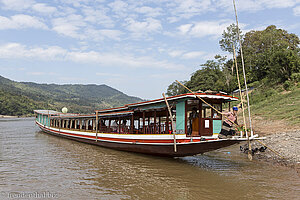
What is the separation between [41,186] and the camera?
8.79 meters

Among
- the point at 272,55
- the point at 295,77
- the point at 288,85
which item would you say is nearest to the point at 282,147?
the point at 288,85

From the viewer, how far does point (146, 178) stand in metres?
9.38

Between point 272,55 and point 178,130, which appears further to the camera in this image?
point 272,55

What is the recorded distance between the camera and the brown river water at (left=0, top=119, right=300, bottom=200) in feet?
25.5

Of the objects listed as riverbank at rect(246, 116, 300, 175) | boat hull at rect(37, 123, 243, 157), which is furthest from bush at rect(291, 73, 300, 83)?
boat hull at rect(37, 123, 243, 157)

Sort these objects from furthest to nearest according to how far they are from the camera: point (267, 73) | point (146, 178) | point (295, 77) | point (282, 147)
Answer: point (267, 73) < point (295, 77) < point (282, 147) < point (146, 178)

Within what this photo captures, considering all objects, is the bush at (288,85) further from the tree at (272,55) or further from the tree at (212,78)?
the tree at (212,78)

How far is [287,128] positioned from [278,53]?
17528mm

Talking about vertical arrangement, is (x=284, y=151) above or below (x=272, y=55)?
below

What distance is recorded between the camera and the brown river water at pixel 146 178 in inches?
305

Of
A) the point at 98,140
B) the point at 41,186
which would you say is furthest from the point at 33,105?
the point at 41,186

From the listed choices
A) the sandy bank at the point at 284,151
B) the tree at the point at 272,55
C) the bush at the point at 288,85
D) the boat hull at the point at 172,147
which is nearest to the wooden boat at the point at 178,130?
the boat hull at the point at 172,147

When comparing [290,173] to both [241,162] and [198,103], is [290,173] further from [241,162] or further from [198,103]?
[198,103]

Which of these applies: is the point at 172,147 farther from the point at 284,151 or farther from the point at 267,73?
the point at 267,73
